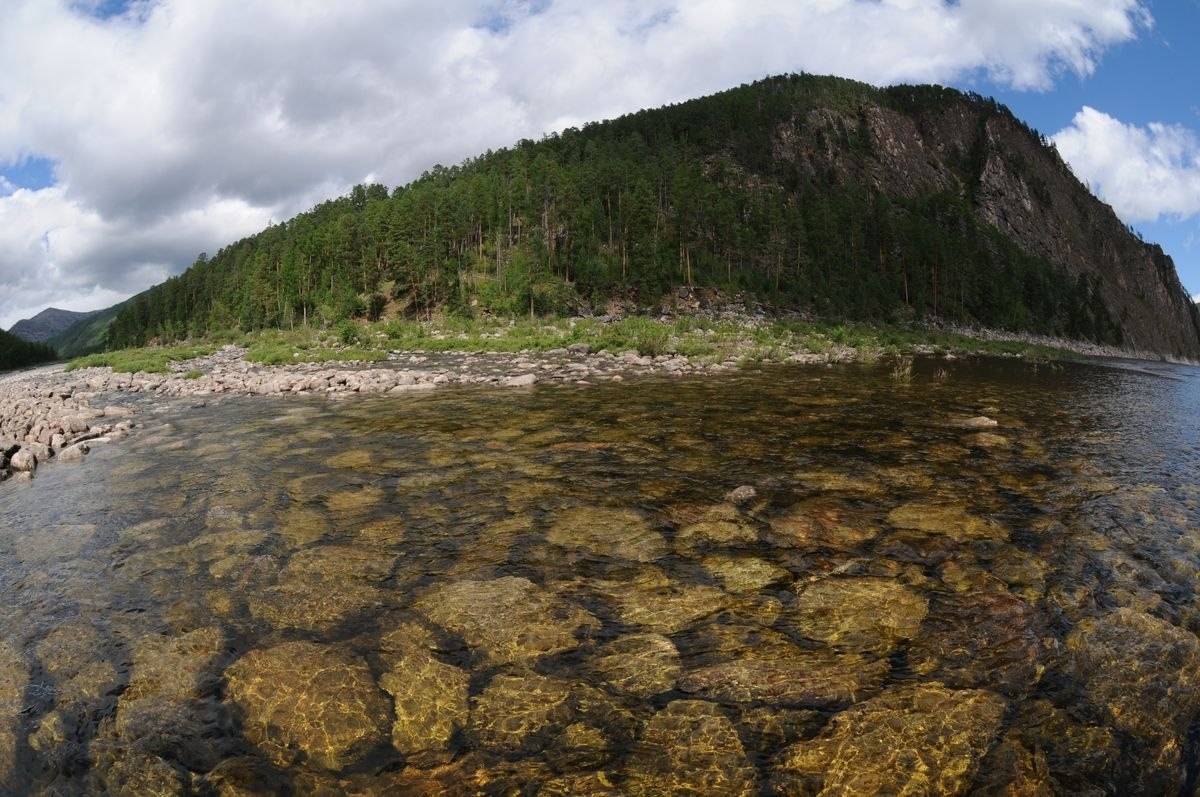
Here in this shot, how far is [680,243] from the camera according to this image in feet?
226

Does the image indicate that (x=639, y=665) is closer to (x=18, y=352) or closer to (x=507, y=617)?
(x=507, y=617)

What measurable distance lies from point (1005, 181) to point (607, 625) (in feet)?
538

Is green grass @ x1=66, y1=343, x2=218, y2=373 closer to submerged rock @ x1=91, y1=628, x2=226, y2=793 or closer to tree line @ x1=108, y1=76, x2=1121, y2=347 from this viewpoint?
tree line @ x1=108, y1=76, x2=1121, y2=347

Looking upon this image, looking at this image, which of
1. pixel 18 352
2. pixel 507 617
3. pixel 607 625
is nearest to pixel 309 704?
pixel 507 617

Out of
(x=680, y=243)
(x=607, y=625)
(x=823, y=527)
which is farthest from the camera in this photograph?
(x=680, y=243)

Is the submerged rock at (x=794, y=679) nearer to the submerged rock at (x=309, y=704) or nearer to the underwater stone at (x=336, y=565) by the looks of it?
the submerged rock at (x=309, y=704)

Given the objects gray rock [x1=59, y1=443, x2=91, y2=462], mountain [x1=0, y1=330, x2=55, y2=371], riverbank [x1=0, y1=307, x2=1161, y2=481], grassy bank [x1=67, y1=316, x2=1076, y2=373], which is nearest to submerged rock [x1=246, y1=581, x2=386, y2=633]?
riverbank [x1=0, y1=307, x2=1161, y2=481]

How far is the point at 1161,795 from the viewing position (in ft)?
9.31

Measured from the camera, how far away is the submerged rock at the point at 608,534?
19.0 ft

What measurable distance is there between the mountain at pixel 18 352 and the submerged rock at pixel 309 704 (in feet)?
454

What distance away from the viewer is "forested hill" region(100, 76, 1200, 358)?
2645 inches

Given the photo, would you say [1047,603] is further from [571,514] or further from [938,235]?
[938,235]

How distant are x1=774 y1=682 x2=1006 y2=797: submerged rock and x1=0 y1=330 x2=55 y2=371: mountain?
142 m

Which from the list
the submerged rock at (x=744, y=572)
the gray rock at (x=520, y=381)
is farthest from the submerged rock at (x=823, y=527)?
the gray rock at (x=520, y=381)
